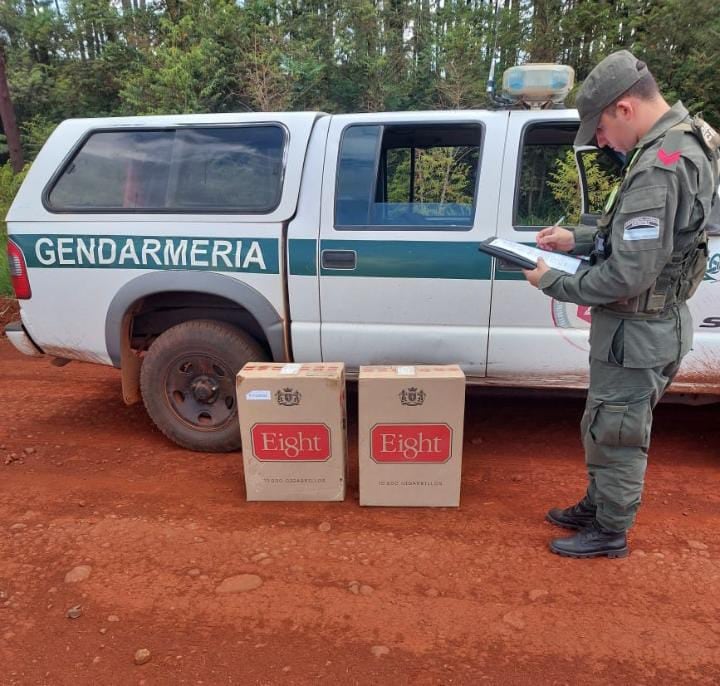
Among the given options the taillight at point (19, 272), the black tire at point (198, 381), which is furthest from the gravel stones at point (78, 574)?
the taillight at point (19, 272)

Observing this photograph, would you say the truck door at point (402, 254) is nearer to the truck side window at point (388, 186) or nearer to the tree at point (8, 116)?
the truck side window at point (388, 186)

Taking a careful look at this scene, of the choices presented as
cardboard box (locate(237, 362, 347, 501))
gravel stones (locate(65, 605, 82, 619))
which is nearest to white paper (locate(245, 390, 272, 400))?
cardboard box (locate(237, 362, 347, 501))

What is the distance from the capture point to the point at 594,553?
8.37ft

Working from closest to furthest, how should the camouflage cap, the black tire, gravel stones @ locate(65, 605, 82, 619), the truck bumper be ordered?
1. the camouflage cap
2. gravel stones @ locate(65, 605, 82, 619)
3. the black tire
4. the truck bumper

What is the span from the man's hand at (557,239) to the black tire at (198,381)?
1.70 metres

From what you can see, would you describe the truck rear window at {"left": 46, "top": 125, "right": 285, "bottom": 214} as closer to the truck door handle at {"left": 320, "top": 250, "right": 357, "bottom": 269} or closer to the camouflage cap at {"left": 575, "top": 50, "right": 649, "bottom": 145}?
the truck door handle at {"left": 320, "top": 250, "right": 357, "bottom": 269}

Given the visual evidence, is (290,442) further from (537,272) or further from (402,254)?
(537,272)

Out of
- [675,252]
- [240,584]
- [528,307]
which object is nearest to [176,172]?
[528,307]

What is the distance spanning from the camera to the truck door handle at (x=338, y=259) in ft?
10.4

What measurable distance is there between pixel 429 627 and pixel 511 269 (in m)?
1.75

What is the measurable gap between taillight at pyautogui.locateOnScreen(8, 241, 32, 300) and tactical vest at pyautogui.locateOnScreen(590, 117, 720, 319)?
10.3 ft

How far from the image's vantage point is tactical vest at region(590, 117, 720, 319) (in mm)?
2104

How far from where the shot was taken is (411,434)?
2871 mm

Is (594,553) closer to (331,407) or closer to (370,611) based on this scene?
(370,611)
